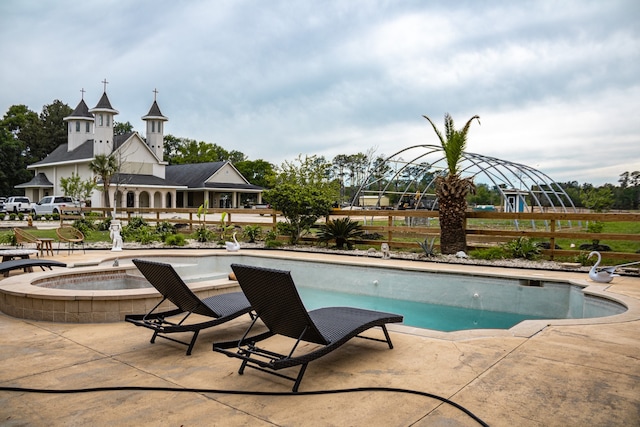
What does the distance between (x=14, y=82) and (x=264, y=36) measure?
7063 millimetres

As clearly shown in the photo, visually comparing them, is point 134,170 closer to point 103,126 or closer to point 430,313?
point 103,126

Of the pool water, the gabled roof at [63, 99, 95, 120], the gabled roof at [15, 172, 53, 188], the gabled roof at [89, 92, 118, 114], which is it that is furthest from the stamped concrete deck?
the gabled roof at [15, 172, 53, 188]

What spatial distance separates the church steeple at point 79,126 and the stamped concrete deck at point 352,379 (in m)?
43.3

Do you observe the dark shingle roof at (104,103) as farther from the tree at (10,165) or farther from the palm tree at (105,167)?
the tree at (10,165)

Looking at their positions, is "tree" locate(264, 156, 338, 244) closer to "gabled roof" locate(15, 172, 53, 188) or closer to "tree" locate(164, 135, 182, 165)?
"gabled roof" locate(15, 172, 53, 188)

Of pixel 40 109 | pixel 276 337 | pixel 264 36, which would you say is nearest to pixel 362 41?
pixel 264 36

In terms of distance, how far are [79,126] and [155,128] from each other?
662 centimetres

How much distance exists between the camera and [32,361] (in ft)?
13.1

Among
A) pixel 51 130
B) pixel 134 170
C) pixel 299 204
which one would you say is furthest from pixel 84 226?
pixel 51 130

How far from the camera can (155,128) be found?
44781 mm

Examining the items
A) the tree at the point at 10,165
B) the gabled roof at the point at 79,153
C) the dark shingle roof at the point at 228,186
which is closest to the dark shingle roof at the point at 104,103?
the gabled roof at the point at 79,153

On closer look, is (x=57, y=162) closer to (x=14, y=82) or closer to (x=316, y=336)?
(x=14, y=82)

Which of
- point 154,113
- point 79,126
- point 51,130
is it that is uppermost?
point 51,130

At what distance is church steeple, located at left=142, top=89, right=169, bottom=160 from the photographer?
44.4 m
